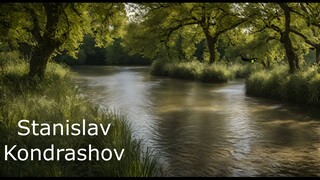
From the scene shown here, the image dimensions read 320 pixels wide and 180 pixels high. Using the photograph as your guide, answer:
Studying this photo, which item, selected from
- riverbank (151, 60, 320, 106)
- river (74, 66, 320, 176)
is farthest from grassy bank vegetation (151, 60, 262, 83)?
river (74, 66, 320, 176)

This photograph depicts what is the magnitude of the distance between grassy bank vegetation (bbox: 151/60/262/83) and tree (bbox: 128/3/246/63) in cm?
230

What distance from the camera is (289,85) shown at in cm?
1934

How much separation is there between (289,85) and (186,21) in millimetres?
18131

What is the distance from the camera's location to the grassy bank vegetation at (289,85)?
17.3 metres

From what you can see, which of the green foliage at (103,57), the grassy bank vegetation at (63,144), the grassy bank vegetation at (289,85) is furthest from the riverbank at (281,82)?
the green foliage at (103,57)

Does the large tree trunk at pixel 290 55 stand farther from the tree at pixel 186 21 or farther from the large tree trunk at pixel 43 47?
the large tree trunk at pixel 43 47

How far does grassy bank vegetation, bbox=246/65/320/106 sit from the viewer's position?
17.3 metres

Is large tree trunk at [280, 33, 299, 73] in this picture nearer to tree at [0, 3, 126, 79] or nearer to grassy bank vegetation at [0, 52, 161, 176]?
tree at [0, 3, 126, 79]

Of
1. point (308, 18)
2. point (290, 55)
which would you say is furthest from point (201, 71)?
point (308, 18)

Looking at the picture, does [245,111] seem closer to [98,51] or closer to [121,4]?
[121,4]

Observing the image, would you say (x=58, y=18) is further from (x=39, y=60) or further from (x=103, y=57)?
(x=103, y=57)

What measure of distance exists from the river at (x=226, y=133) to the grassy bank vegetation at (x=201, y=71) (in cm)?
Answer: 1021

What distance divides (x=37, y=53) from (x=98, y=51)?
229ft

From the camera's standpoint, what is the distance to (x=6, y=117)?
8516mm
